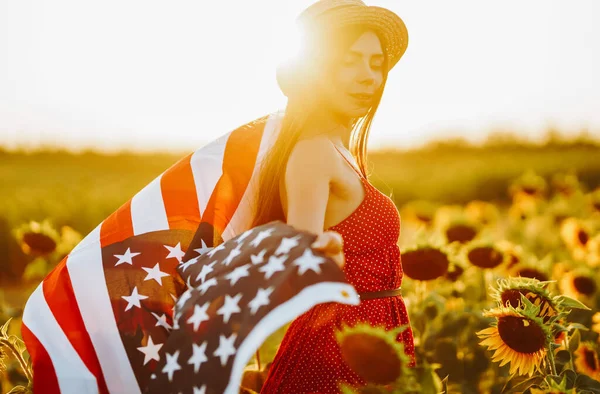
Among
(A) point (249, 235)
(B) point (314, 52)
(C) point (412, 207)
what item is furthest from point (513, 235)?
(A) point (249, 235)

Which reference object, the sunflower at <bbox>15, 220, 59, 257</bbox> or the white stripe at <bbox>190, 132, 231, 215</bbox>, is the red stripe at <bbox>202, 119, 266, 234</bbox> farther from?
the sunflower at <bbox>15, 220, 59, 257</bbox>

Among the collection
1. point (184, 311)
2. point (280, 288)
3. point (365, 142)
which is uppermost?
point (365, 142)

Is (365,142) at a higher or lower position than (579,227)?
higher

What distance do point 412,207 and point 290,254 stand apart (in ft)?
12.2

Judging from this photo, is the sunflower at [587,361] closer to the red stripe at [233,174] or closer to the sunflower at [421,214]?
the red stripe at [233,174]

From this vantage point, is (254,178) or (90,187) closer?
(254,178)

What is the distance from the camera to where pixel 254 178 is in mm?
2531

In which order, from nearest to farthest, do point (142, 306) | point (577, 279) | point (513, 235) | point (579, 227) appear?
point (142, 306) < point (577, 279) < point (579, 227) < point (513, 235)

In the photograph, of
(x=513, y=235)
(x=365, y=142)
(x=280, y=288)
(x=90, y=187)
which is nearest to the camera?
(x=280, y=288)

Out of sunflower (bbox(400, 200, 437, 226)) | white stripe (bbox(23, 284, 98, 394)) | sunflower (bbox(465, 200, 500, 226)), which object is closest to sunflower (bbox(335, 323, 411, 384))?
white stripe (bbox(23, 284, 98, 394))

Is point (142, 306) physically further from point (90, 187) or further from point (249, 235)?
point (90, 187)

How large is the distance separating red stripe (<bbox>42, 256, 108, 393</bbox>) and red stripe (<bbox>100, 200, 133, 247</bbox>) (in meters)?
0.10

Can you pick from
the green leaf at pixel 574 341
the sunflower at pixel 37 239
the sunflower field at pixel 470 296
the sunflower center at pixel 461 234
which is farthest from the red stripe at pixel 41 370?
the sunflower center at pixel 461 234

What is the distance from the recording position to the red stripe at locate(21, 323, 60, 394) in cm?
216
